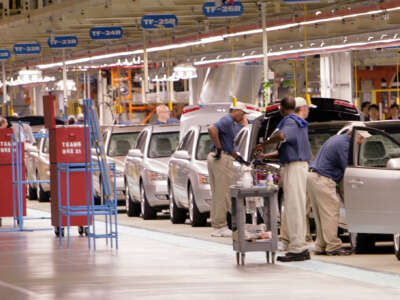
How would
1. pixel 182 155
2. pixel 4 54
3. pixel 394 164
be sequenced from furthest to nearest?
pixel 4 54 → pixel 182 155 → pixel 394 164

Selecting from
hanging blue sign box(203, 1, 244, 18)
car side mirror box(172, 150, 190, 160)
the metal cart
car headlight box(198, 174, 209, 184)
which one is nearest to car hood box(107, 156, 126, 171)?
hanging blue sign box(203, 1, 244, 18)

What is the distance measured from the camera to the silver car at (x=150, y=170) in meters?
21.8

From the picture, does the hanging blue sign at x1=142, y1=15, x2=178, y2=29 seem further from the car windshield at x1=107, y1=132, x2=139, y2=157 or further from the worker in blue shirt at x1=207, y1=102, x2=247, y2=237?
the worker in blue shirt at x1=207, y1=102, x2=247, y2=237

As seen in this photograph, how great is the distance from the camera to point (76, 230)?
20156mm

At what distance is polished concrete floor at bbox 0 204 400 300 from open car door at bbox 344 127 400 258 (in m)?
0.48

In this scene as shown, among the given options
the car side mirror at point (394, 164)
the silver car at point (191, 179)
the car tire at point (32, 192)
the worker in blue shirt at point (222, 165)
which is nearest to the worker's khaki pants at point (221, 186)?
the worker in blue shirt at point (222, 165)

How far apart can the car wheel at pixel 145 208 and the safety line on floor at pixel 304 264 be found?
2.91 metres

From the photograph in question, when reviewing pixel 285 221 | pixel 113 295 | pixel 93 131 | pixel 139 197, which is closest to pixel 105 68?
pixel 139 197

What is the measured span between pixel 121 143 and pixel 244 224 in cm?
1272

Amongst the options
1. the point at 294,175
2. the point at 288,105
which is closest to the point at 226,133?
the point at 288,105

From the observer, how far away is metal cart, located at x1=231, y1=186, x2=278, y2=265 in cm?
1343

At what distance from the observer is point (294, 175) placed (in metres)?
13.6

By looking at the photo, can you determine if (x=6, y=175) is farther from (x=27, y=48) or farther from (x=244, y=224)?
(x=27, y=48)

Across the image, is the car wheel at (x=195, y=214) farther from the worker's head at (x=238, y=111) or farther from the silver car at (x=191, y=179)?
the worker's head at (x=238, y=111)
